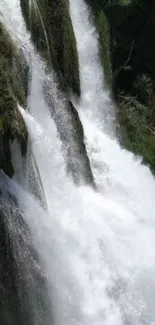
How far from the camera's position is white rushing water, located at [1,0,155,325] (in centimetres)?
984

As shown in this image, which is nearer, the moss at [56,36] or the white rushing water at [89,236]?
the white rushing water at [89,236]

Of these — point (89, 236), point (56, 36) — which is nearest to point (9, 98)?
point (89, 236)

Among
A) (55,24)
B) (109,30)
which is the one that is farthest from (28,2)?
(109,30)

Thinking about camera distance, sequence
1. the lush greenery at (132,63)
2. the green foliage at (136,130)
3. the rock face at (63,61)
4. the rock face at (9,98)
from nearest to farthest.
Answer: the rock face at (9,98) → the rock face at (63,61) → the green foliage at (136,130) → the lush greenery at (132,63)

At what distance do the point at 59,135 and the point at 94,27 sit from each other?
14.6 ft

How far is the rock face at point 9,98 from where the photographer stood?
28.4ft

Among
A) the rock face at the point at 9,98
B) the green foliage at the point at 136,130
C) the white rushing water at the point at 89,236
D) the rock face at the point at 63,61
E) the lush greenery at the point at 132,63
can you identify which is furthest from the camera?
the lush greenery at the point at 132,63

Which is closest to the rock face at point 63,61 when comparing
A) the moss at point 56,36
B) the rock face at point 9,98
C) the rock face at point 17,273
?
the moss at point 56,36

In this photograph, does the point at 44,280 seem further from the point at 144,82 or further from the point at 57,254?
the point at 144,82

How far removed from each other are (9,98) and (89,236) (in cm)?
321

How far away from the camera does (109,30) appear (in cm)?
1521

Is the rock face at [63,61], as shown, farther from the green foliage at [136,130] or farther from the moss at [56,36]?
the green foliage at [136,130]

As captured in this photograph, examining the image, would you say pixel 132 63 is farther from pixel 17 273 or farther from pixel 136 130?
pixel 17 273

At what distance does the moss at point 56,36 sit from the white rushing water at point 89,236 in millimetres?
331
